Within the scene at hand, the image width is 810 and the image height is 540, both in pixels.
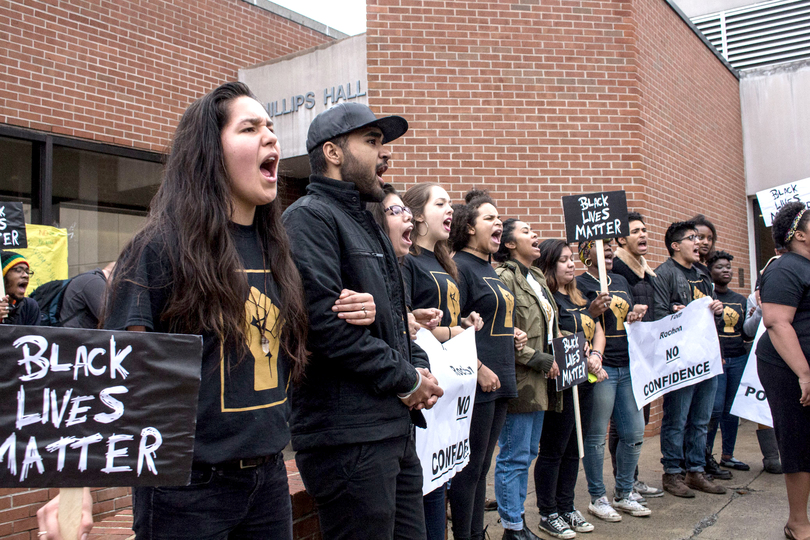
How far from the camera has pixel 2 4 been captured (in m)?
7.32

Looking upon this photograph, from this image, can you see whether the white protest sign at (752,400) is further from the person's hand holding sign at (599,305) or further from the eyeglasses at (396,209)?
the eyeglasses at (396,209)

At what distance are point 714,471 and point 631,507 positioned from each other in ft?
5.47

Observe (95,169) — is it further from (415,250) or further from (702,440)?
(702,440)

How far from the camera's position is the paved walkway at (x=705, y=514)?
15.3 ft

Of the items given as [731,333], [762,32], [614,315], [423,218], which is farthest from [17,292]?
[762,32]

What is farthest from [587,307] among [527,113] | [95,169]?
[95,169]

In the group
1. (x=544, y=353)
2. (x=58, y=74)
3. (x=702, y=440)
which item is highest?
(x=58, y=74)

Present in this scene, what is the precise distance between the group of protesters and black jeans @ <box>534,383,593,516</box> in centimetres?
1

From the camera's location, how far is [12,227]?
5.73 metres

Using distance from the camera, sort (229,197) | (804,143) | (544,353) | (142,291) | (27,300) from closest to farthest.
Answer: (142,291) → (229,197) → (544,353) → (27,300) → (804,143)

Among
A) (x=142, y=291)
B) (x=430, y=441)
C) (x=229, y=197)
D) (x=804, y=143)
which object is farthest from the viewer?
(x=804, y=143)

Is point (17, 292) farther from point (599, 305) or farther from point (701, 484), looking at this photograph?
point (701, 484)

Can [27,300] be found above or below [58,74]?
below

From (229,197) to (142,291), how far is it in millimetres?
412
